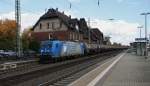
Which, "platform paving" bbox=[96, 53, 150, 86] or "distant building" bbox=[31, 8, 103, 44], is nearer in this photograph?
"platform paving" bbox=[96, 53, 150, 86]

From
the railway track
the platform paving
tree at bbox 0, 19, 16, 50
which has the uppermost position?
tree at bbox 0, 19, 16, 50

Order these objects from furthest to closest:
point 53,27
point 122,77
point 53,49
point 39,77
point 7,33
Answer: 1. point 53,27
2. point 7,33
3. point 53,49
4. point 39,77
5. point 122,77

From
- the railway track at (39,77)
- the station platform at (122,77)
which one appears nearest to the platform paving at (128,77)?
the station platform at (122,77)

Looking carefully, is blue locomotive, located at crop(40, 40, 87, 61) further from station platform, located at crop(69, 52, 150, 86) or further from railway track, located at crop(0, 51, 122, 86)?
station platform, located at crop(69, 52, 150, 86)

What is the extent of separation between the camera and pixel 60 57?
1799 inches

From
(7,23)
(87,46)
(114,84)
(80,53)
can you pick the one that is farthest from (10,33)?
(114,84)

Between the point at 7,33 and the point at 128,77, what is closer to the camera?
the point at 128,77

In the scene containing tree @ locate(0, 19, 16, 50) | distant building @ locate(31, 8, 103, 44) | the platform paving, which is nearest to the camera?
the platform paving

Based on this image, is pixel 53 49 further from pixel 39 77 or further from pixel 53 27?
pixel 53 27

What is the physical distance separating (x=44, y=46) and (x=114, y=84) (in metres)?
27.1

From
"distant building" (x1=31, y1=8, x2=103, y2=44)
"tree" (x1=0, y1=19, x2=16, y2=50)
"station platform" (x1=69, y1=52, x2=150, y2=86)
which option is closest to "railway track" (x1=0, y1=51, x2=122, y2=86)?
"station platform" (x1=69, y1=52, x2=150, y2=86)

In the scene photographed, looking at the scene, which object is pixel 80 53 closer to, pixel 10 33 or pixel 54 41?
pixel 54 41

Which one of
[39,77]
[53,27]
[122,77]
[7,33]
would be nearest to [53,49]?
[39,77]

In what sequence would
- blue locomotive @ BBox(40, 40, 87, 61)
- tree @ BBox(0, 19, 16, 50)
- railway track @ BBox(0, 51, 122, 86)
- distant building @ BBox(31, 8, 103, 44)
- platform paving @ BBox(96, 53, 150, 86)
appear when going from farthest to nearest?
distant building @ BBox(31, 8, 103, 44)
tree @ BBox(0, 19, 16, 50)
blue locomotive @ BBox(40, 40, 87, 61)
railway track @ BBox(0, 51, 122, 86)
platform paving @ BBox(96, 53, 150, 86)
